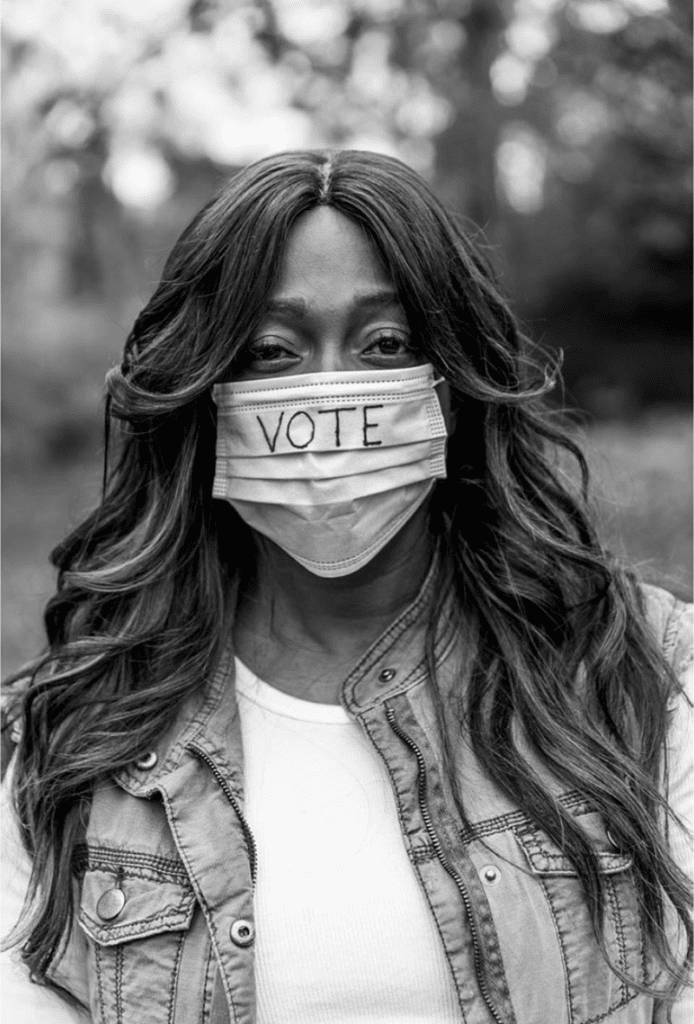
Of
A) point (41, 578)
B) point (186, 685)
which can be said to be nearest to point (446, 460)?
point (186, 685)

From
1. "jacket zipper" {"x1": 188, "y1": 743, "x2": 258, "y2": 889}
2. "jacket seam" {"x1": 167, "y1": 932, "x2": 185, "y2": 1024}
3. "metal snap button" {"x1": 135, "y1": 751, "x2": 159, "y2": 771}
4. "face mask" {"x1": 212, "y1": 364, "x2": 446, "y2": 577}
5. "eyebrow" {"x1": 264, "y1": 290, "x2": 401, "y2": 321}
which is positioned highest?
"eyebrow" {"x1": 264, "y1": 290, "x2": 401, "y2": 321}

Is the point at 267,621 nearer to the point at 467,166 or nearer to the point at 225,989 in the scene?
the point at 225,989

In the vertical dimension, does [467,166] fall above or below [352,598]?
above

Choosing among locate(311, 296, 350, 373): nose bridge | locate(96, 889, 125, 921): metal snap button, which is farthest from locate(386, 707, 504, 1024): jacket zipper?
locate(311, 296, 350, 373): nose bridge

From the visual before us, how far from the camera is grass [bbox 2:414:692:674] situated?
341 centimetres

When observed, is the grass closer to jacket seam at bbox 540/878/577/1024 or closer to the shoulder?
the shoulder

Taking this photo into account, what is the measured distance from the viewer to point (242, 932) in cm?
231

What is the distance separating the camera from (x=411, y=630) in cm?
267

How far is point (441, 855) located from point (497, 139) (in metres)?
5.94

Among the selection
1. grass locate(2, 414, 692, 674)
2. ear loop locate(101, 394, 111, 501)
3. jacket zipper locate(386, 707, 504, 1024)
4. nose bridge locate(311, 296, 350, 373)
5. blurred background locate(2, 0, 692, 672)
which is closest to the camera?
jacket zipper locate(386, 707, 504, 1024)

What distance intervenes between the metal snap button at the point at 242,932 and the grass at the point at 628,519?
3.73 feet

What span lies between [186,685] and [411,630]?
1.62 feet

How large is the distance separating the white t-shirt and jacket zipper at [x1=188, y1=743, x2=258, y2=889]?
0.05 ft

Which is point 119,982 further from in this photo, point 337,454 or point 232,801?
point 337,454
